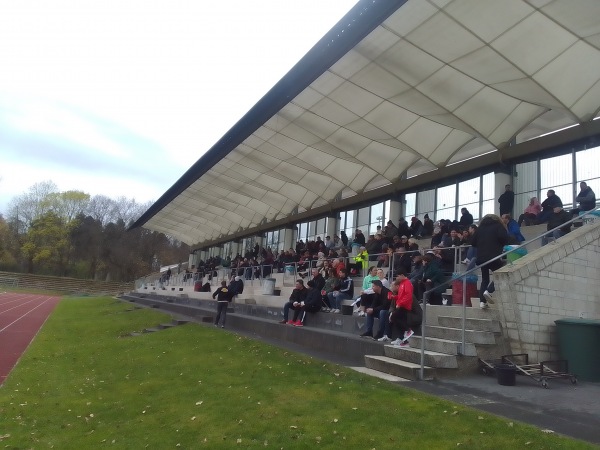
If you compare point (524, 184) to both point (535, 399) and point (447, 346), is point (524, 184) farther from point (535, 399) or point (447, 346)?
point (535, 399)

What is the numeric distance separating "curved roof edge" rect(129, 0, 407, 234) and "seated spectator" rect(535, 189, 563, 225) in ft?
21.2

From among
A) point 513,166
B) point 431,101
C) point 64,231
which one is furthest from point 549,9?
point 64,231

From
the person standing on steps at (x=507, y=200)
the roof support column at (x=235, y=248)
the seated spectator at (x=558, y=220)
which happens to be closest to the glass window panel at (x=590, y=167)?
the person standing on steps at (x=507, y=200)

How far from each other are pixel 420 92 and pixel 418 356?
10434 mm

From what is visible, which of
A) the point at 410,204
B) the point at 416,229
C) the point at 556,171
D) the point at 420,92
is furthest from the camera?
the point at 410,204

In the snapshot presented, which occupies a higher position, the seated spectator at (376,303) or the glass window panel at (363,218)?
the glass window panel at (363,218)

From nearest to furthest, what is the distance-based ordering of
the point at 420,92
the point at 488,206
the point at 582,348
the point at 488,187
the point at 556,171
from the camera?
the point at 582,348 → the point at 420,92 → the point at 556,171 → the point at 488,206 → the point at 488,187

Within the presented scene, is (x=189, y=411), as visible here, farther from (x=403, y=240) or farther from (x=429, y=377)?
(x=403, y=240)

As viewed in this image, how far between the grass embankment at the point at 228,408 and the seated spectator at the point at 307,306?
1.81 meters

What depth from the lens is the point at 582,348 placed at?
887 centimetres

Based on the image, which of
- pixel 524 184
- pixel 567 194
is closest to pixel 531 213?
pixel 567 194

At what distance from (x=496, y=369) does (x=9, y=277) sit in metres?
77.3

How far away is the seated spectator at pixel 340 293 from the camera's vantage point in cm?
1422

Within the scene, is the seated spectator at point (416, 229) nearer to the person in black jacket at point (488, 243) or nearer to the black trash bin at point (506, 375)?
the person in black jacket at point (488, 243)
